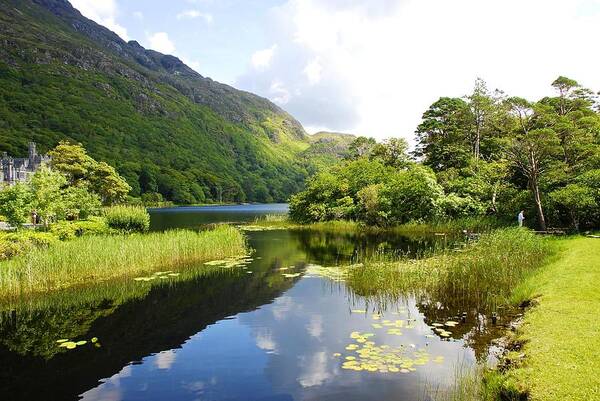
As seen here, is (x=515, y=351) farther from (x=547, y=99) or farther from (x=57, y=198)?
(x=547, y=99)

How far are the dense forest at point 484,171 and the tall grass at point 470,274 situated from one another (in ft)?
26.5

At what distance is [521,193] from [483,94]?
25.4 metres

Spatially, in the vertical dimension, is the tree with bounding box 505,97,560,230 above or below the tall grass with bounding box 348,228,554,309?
above

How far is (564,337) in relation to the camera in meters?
9.17

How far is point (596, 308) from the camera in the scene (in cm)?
1083

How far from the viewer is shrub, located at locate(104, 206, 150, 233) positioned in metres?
35.4

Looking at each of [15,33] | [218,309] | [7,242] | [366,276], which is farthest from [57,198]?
[15,33]

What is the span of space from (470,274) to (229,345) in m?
10.3

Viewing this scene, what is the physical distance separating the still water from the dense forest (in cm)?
1822

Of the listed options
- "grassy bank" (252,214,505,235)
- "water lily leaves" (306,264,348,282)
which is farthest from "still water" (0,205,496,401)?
"grassy bank" (252,214,505,235)

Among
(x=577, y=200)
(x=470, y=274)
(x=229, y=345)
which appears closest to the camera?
(x=229, y=345)

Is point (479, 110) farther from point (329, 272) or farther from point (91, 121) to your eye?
point (91, 121)

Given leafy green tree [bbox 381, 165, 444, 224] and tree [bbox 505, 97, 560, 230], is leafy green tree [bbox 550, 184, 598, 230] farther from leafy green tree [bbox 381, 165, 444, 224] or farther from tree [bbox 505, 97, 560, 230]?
leafy green tree [bbox 381, 165, 444, 224]

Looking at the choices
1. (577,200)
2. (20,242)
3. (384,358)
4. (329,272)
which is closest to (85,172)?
(20,242)
